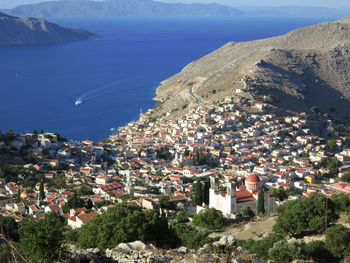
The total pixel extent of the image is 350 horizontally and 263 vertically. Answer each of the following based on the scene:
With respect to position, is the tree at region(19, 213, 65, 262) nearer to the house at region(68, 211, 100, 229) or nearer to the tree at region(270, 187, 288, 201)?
the house at region(68, 211, 100, 229)

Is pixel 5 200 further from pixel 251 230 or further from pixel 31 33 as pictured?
pixel 31 33

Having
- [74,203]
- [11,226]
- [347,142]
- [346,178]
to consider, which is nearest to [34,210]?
[74,203]

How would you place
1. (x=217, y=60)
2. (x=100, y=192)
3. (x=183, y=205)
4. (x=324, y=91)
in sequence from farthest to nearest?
(x=217, y=60)
(x=324, y=91)
(x=100, y=192)
(x=183, y=205)

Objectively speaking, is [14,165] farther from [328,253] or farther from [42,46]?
[42,46]

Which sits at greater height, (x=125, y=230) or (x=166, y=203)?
(x=125, y=230)

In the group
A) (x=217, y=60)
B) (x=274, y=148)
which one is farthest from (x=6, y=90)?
(x=274, y=148)

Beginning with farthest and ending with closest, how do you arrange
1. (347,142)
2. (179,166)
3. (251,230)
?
(347,142) < (179,166) < (251,230)

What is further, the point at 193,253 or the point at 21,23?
the point at 21,23
